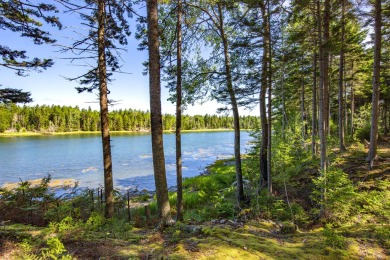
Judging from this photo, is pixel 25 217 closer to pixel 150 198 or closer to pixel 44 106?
pixel 150 198

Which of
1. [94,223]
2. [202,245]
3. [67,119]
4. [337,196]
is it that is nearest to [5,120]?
[67,119]

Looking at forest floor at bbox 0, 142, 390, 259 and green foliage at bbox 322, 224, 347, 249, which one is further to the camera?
green foliage at bbox 322, 224, 347, 249

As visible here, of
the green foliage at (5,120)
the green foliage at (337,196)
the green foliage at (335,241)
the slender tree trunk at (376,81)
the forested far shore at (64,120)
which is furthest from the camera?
the forested far shore at (64,120)

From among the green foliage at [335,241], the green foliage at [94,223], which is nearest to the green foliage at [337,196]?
the green foliage at [335,241]

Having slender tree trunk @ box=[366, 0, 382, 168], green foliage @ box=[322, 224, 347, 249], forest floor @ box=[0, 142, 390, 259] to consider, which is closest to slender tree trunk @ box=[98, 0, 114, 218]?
forest floor @ box=[0, 142, 390, 259]

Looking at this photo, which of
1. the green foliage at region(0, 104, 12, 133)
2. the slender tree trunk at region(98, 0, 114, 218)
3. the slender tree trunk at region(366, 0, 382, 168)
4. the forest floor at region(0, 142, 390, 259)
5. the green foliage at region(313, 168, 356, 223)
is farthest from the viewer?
the green foliage at region(0, 104, 12, 133)

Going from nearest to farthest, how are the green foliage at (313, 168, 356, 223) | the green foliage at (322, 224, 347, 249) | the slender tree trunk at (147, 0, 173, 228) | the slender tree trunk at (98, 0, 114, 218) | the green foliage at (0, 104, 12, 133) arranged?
the green foliage at (322, 224, 347, 249), the slender tree trunk at (147, 0, 173, 228), the green foliage at (313, 168, 356, 223), the slender tree trunk at (98, 0, 114, 218), the green foliage at (0, 104, 12, 133)

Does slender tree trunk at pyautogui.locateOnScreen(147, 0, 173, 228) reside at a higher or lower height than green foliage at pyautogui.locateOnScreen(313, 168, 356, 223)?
higher

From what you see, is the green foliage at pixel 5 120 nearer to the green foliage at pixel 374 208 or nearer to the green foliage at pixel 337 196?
the green foliage at pixel 337 196

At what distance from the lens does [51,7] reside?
6.73 metres

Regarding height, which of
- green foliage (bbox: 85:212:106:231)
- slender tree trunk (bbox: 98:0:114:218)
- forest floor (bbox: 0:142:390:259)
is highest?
slender tree trunk (bbox: 98:0:114:218)

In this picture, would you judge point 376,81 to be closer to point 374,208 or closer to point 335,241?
point 374,208

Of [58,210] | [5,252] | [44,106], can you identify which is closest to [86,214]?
[58,210]

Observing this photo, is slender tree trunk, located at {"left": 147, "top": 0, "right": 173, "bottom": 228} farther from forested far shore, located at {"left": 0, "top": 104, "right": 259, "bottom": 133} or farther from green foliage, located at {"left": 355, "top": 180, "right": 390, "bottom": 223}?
forested far shore, located at {"left": 0, "top": 104, "right": 259, "bottom": 133}
